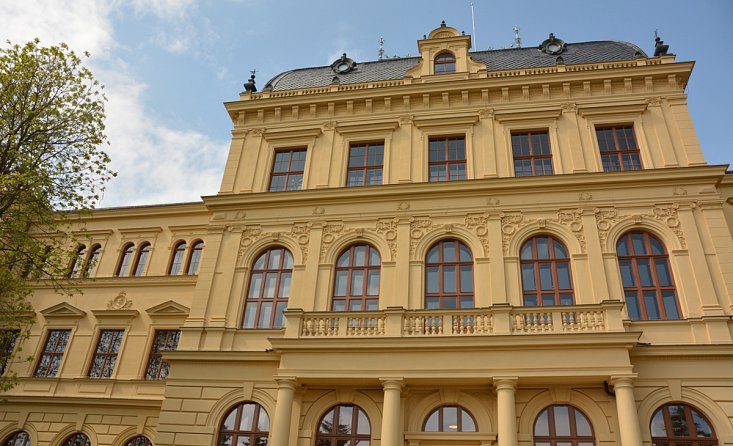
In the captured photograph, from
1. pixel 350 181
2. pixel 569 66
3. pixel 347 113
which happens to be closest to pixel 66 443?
pixel 350 181

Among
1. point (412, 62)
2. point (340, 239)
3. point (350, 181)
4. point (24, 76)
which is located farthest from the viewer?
point (412, 62)

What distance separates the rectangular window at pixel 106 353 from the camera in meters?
20.8

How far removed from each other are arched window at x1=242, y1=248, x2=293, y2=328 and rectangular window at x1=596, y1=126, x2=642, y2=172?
11849mm

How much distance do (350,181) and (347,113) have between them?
3.08m

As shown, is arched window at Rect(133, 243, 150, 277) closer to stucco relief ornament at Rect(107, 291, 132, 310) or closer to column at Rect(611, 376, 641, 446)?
stucco relief ornament at Rect(107, 291, 132, 310)

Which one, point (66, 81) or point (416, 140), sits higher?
point (416, 140)

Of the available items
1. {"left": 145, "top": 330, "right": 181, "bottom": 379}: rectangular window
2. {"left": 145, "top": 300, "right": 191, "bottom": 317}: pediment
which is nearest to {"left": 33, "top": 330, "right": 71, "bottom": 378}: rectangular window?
{"left": 145, "top": 300, "right": 191, "bottom": 317}: pediment

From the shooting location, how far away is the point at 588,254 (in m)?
16.7

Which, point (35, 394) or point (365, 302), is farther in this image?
point (35, 394)

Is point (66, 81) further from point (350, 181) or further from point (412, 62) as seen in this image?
point (412, 62)

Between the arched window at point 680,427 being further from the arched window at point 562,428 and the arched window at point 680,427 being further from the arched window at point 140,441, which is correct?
the arched window at point 140,441

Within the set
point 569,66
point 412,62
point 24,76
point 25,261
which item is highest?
point 412,62

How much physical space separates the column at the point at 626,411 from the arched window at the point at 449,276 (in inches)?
185

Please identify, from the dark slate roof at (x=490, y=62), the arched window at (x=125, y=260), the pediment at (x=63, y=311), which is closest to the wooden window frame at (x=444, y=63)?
the dark slate roof at (x=490, y=62)
